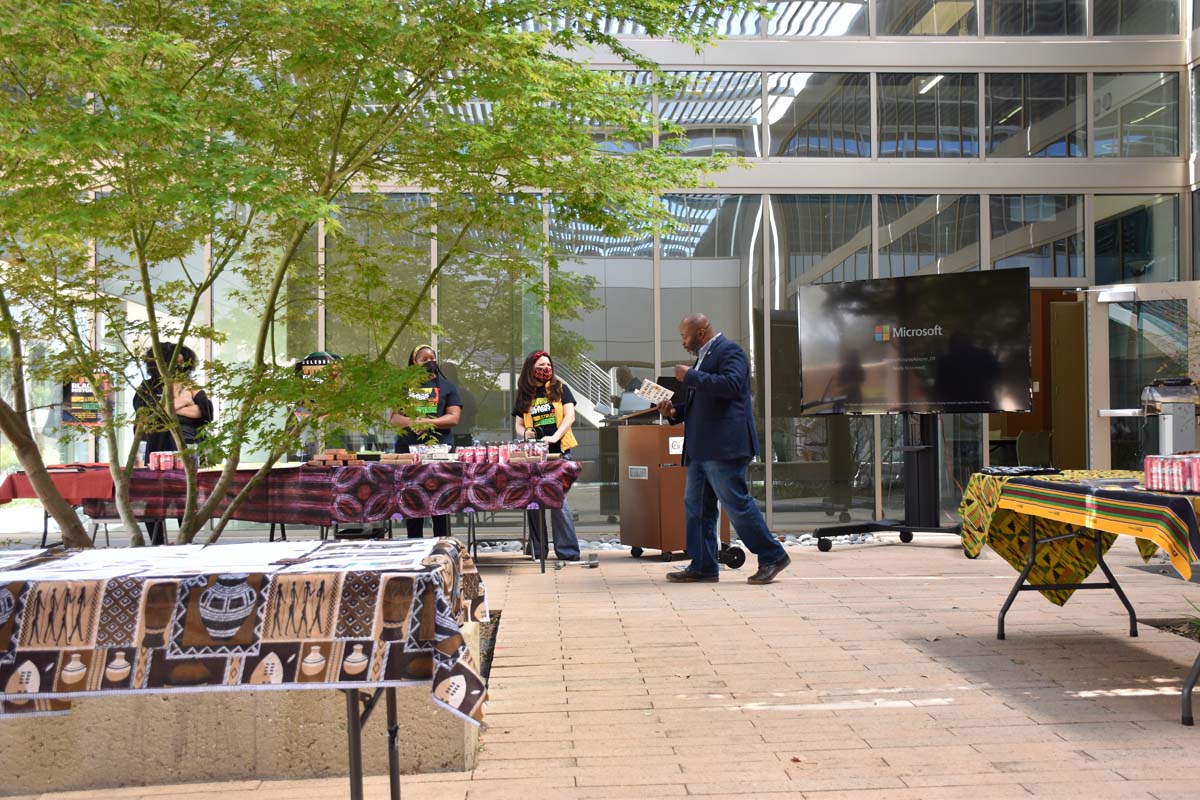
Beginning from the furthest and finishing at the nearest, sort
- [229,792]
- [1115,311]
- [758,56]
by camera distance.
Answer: [758,56] < [1115,311] < [229,792]

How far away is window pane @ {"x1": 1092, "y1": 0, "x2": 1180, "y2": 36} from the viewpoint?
12.3 metres

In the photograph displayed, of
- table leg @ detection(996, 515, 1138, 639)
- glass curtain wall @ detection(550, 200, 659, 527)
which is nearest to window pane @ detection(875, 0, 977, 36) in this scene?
glass curtain wall @ detection(550, 200, 659, 527)

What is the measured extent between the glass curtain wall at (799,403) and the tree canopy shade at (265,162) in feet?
18.3

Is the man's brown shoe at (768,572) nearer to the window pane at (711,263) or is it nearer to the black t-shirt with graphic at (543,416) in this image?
the black t-shirt with graphic at (543,416)

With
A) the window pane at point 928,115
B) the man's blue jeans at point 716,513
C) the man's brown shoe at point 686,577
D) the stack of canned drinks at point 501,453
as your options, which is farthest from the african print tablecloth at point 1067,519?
the window pane at point 928,115

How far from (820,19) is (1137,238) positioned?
161 inches

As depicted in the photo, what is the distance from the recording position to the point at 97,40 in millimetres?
3713

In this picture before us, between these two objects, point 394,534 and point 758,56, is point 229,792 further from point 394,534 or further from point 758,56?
point 758,56

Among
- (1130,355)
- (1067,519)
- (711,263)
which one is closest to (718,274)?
(711,263)

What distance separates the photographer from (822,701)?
4.64 metres

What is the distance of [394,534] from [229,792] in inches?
332

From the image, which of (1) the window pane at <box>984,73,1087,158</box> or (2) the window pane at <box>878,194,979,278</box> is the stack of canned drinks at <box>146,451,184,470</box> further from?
(1) the window pane at <box>984,73,1087,158</box>

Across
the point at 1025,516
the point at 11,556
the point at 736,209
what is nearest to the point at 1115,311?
the point at 736,209

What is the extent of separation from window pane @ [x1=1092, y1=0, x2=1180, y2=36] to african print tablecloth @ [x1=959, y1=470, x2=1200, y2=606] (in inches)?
324
